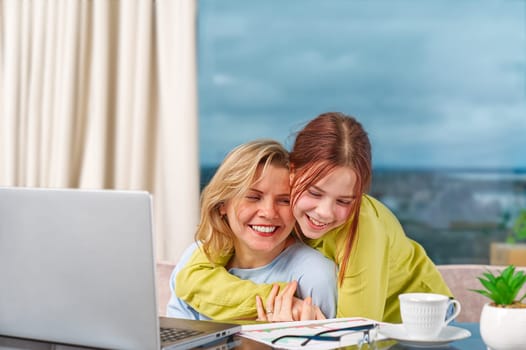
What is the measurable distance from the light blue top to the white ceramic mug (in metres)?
0.55

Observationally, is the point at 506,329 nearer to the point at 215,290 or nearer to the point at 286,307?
the point at 286,307

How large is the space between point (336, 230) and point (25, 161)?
6.37 ft

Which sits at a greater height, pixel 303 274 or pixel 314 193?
pixel 314 193

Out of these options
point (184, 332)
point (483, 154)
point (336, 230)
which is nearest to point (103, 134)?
point (336, 230)

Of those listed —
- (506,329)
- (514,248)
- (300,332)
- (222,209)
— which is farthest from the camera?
(514,248)

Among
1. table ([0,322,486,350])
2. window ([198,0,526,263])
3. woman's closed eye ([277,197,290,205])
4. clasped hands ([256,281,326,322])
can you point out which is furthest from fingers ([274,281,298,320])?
window ([198,0,526,263])

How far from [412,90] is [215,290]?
440 cm

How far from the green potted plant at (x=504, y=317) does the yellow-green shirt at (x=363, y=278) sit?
0.58 meters

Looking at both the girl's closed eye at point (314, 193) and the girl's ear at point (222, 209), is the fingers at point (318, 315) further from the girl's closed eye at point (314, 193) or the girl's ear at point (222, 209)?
the girl's ear at point (222, 209)

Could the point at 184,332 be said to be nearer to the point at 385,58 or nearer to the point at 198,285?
the point at 198,285

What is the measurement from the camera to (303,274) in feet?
7.25

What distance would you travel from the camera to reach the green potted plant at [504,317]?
1.52 m

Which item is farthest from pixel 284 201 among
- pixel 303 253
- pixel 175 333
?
pixel 175 333

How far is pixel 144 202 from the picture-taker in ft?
4.72
